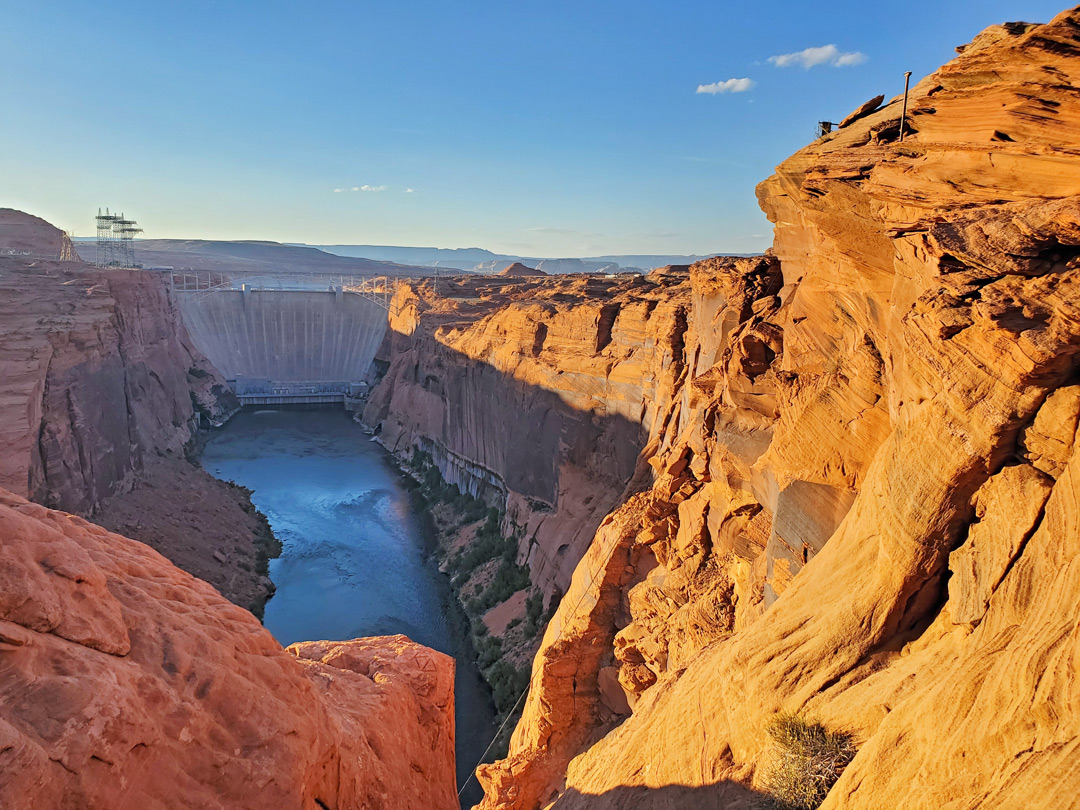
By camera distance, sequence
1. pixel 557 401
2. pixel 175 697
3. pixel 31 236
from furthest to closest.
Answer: pixel 31 236
pixel 557 401
pixel 175 697

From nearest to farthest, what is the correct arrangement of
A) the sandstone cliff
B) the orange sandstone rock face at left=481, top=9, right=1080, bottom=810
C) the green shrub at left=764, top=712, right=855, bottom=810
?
the orange sandstone rock face at left=481, top=9, right=1080, bottom=810 < the green shrub at left=764, top=712, right=855, bottom=810 < the sandstone cliff

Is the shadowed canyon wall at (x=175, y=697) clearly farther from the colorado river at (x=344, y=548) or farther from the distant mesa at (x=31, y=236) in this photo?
the distant mesa at (x=31, y=236)

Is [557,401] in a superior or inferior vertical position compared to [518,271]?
inferior

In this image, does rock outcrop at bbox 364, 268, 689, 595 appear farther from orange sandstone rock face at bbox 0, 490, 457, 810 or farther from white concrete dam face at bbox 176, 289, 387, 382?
white concrete dam face at bbox 176, 289, 387, 382

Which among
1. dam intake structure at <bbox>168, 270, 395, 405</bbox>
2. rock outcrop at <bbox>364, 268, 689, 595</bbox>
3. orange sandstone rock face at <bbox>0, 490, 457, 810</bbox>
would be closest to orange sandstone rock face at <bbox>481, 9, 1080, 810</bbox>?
orange sandstone rock face at <bbox>0, 490, 457, 810</bbox>

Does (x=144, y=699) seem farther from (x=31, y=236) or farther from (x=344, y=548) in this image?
(x=31, y=236)

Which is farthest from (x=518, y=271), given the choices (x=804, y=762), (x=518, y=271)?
(x=804, y=762)

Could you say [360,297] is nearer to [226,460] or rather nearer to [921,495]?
[226,460]
